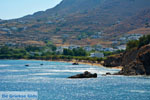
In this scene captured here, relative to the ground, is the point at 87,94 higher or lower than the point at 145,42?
lower

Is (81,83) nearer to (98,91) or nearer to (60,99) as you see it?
(98,91)

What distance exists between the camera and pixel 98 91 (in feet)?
295

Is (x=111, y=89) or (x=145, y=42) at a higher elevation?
(x=145, y=42)

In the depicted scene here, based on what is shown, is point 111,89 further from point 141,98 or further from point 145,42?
point 145,42

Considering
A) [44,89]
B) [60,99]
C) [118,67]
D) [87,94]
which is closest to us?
[60,99]

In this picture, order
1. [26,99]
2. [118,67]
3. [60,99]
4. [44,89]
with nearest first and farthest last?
1. [26,99]
2. [60,99]
3. [44,89]
4. [118,67]

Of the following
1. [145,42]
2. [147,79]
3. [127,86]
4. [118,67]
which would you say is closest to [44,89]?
[127,86]

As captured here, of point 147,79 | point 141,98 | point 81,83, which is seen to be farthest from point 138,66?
point 141,98

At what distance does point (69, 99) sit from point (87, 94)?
309 inches

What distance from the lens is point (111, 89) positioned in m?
93.1

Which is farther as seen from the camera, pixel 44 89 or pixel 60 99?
pixel 44 89

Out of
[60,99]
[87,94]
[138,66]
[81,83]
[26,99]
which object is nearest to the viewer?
[26,99]

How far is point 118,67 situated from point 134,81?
67699 millimetres

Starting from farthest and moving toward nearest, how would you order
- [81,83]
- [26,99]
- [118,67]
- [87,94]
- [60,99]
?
[118,67]
[81,83]
[87,94]
[60,99]
[26,99]
